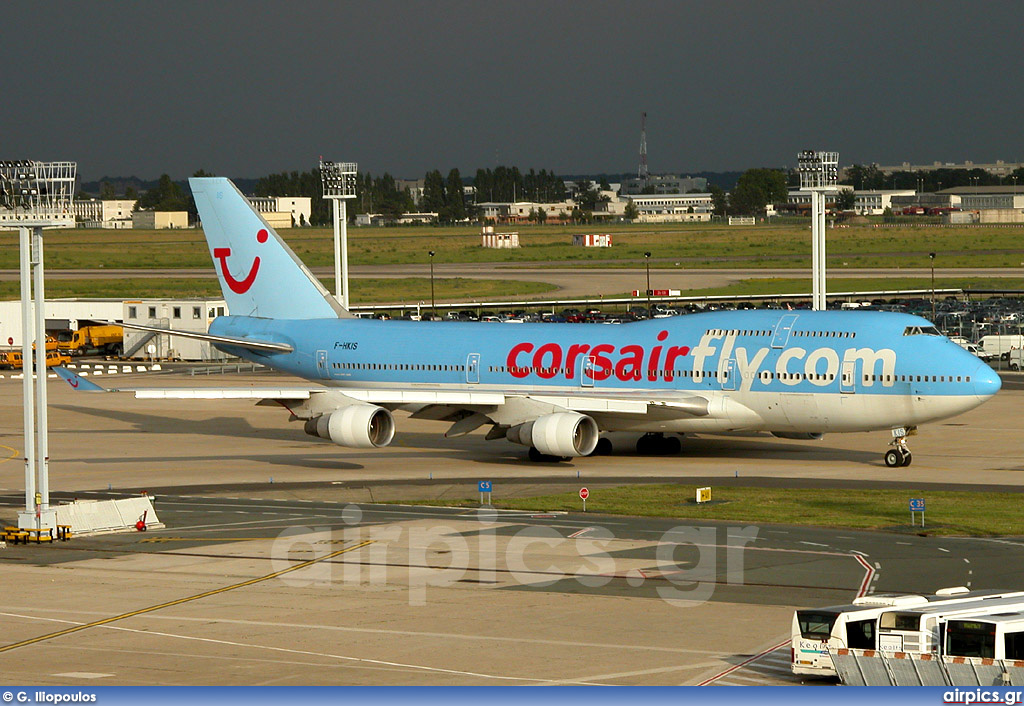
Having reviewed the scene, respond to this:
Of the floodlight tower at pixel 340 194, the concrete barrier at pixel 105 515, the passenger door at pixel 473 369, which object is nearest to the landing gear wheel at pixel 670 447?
the passenger door at pixel 473 369

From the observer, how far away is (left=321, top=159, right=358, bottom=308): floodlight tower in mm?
89062

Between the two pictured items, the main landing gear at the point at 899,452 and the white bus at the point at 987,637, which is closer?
the white bus at the point at 987,637

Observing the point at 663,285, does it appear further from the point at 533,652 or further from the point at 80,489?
the point at 533,652

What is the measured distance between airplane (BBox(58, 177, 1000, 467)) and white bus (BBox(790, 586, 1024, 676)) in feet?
93.5

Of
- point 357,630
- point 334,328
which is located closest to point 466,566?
point 357,630

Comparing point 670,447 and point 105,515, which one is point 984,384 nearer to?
point 670,447

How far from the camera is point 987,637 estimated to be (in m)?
21.4

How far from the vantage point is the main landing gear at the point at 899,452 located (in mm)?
53188

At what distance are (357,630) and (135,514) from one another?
16.4 m

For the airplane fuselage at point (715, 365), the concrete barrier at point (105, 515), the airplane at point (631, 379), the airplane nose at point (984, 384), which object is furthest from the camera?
the airplane at point (631, 379)

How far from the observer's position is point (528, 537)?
39875mm

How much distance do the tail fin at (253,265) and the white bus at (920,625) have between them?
151 feet

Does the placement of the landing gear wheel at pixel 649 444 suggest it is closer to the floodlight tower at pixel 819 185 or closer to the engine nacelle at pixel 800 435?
the engine nacelle at pixel 800 435

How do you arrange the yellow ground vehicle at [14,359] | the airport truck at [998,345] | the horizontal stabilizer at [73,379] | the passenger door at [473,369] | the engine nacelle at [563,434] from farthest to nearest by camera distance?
the yellow ground vehicle at [14,359] < the airport truck at [998,345] < the passenger door at [473,369] < the engine nacelle at [563,434] < the horizontal stabilizer at [73,379]
